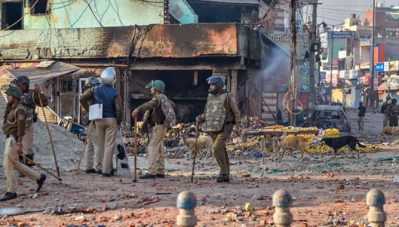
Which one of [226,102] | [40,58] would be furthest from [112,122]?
[40,58]

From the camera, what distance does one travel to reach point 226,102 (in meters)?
12.5

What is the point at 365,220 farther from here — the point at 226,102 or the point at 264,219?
the point at 226,102

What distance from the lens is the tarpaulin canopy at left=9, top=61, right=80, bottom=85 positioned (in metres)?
25.3

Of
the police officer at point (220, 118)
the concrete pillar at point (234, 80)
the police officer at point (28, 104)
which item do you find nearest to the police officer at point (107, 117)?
the police officer at point (28, 104)

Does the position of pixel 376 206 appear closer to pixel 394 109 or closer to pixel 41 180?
pixel 41 180

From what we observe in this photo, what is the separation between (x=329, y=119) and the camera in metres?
32.2

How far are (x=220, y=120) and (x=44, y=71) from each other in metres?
14.9

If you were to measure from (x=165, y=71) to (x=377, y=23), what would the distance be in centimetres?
6584

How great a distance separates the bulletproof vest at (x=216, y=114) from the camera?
12.5 metres

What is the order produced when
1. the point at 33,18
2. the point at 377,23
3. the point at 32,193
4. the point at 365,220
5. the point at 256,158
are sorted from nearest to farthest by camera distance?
the point at 365,220, the point at 32,193, the point at 256,158, the point at 33,18, the point at 377,23

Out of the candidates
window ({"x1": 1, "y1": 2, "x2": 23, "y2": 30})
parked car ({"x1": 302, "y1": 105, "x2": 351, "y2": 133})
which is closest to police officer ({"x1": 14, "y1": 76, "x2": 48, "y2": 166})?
parked car ({"x1": 302, "y1": 105, "x2": 351, "y2": 133})

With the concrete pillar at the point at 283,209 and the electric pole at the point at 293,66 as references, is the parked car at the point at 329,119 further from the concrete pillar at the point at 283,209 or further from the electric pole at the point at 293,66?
the concrete pillar at the point at 283,209

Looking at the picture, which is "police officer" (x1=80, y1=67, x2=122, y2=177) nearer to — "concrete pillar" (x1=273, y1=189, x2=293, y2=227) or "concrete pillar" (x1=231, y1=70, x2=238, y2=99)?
"concrete pillar" (x1=273, y1=189, x2=293, y2=227)

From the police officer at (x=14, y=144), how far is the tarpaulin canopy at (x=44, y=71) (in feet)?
44.9
